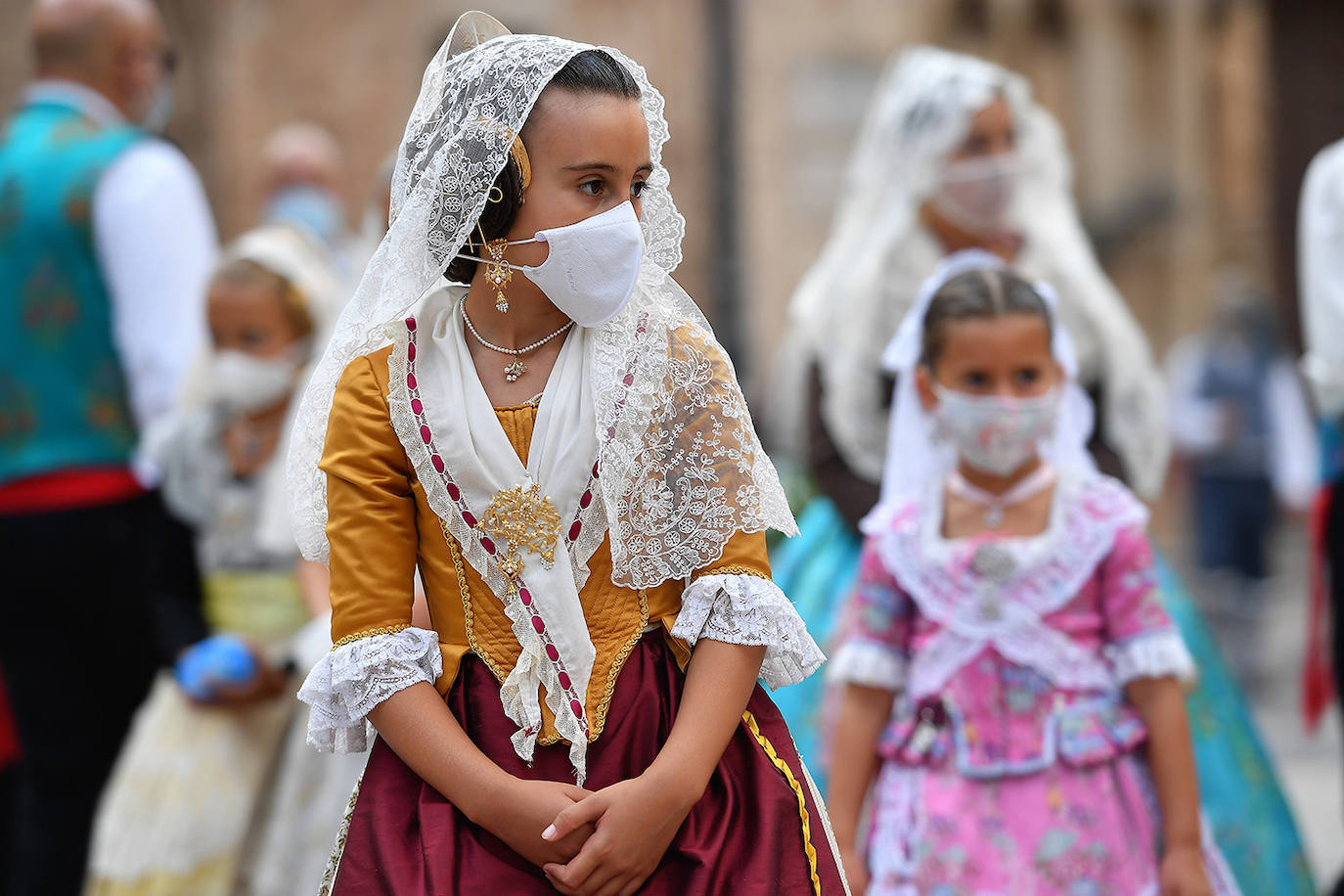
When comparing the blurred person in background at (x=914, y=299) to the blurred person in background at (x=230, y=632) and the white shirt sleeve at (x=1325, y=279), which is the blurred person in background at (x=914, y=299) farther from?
the blurred person in background at (x=230, y=632)

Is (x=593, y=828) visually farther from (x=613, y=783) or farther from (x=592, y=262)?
(x=592, y=262)

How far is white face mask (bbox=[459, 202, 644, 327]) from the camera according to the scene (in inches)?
92.8

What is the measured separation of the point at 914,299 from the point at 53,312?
221 centimetres

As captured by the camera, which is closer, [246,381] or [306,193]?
[246,381]

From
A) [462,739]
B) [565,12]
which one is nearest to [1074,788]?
[462,739]

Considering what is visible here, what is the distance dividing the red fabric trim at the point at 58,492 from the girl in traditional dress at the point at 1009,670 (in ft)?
6.94

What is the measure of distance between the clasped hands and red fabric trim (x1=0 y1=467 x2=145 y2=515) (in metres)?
2.62

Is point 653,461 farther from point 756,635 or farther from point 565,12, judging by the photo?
point 565,12

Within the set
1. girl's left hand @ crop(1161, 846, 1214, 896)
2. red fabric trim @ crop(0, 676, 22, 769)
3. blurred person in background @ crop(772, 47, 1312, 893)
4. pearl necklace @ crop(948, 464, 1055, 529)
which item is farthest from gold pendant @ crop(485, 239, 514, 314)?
red fabric trim @ crop(0, 676, 22, 769)

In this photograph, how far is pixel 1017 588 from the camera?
3.32m

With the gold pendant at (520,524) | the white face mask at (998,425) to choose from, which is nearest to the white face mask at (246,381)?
the white face mask at (998,425)

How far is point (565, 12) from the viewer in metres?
14.4

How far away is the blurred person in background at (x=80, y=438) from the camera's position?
4.47 m

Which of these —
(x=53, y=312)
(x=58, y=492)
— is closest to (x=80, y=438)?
(x=58, y=492)
